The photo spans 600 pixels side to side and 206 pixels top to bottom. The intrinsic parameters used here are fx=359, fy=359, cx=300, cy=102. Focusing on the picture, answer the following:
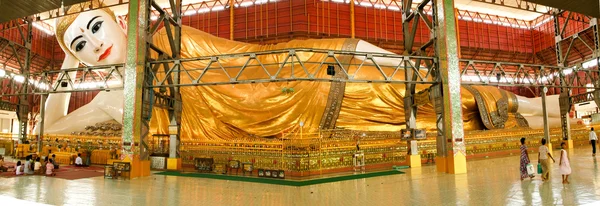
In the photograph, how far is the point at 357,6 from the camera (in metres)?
20.0

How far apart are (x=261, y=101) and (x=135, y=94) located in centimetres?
455

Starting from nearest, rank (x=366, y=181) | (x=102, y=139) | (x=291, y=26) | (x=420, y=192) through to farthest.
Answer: (x=420, y=192)
(x=366, y=181)
(x=102, y=139)
(x=291, y=26)

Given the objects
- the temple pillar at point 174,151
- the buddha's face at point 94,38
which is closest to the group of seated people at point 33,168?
the temple pillar at point 174,151

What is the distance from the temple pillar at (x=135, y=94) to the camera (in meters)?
8.27

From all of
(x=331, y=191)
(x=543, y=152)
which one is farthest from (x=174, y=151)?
(x=543, y=152)

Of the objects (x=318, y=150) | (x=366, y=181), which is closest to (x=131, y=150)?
(x=318, y=150)

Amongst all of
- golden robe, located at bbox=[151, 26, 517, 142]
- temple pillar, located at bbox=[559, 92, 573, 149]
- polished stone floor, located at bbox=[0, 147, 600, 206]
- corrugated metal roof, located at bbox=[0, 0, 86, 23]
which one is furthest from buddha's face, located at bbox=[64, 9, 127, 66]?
temple pillar, located at bbox=[559, 92, 573, 149]

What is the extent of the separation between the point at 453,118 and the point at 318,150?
3.16 meters

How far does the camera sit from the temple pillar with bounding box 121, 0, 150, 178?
827 centimetres

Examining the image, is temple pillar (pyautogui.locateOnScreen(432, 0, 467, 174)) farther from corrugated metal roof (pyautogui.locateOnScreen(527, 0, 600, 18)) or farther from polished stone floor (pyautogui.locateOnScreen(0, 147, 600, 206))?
corrugated metal roof (pyautogui.locateOnScreen(527, 0, 600, 18))

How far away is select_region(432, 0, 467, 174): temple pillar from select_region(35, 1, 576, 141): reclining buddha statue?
373 centimetres

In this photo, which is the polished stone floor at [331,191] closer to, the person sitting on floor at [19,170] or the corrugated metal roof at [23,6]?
the person sitting on floor at [19,170]

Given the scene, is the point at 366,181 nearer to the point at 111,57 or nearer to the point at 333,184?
the point at 333,184

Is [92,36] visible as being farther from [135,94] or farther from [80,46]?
Result: [135,94]
